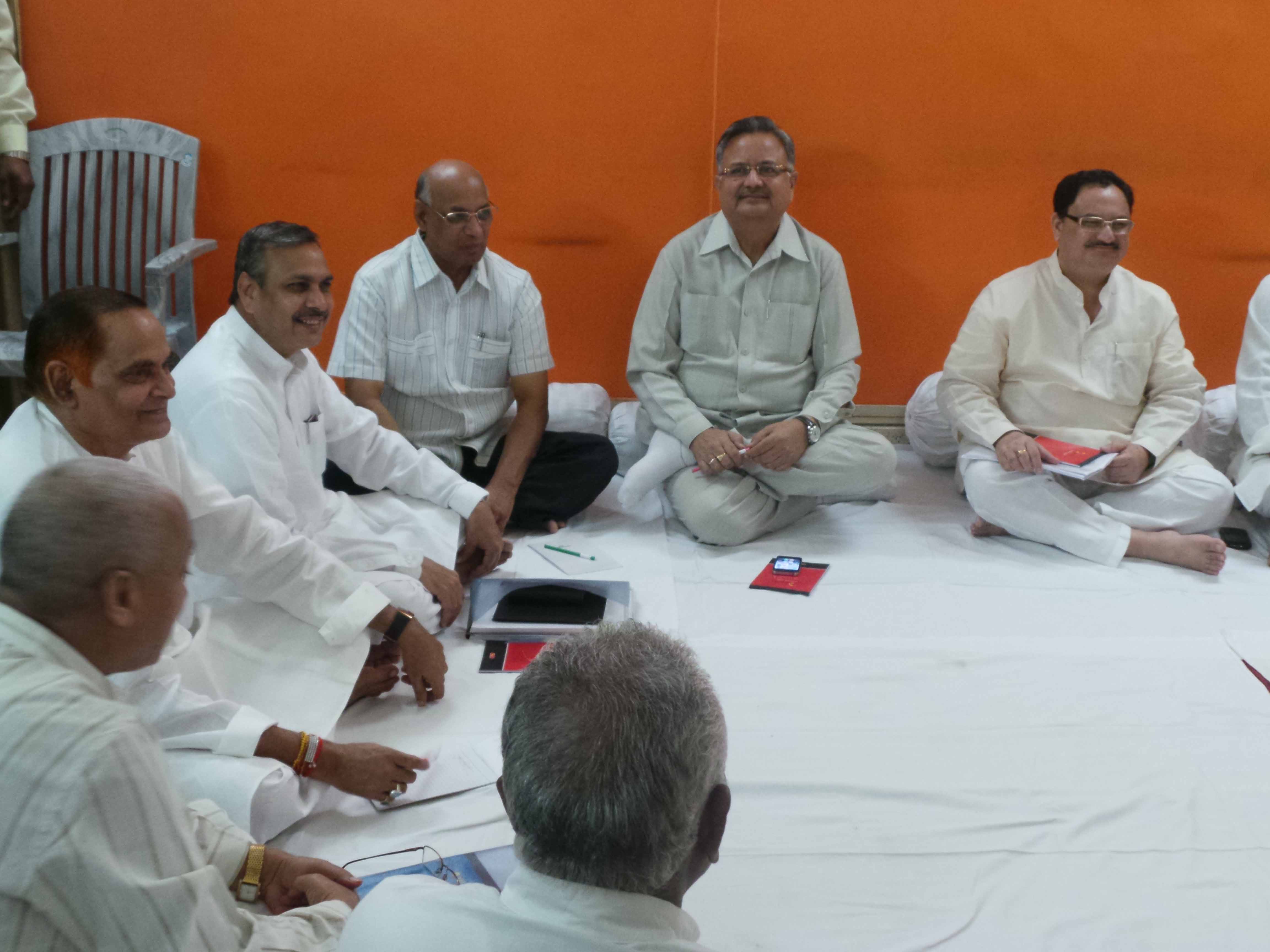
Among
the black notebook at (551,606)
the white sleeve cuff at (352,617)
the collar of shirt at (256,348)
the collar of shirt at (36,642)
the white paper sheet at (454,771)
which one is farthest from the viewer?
the black notebook at (551,606)

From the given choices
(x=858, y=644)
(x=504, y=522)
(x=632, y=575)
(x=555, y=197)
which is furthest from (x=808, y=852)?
(x=555, y=197)

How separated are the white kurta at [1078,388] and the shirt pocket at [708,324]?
680 millimetres

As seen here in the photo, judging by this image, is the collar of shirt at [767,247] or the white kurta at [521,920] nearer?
the white kurta at [521,920]

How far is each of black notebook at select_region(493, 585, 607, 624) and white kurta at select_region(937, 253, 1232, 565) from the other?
4.36 ft

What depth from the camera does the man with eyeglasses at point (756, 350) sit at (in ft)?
10.7

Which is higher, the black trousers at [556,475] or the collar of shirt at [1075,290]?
the collar of shirt at [1075,290]

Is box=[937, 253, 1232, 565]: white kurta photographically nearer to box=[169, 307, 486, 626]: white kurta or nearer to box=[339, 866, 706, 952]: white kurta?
box=[169, 307, 486, 626]: white kurta

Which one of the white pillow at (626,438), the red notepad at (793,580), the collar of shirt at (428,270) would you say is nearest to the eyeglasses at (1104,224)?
the red notepad at (793,580)

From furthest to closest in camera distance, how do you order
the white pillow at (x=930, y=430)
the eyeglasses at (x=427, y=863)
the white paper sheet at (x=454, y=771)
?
the white pillow at (x=930, y=430)
the white paper sheet at (x=454, y=771)
the eyeglasses at (x=427, y=863)

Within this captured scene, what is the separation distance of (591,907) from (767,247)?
8.92 feet

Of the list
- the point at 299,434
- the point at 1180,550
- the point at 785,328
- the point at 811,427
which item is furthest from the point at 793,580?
the point at 299,434

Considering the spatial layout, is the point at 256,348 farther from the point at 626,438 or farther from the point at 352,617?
the point at 626,438

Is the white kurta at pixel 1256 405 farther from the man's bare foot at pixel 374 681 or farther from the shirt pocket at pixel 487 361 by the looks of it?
the man's bare foot at pixel 374 681

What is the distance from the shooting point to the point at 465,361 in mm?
3307
